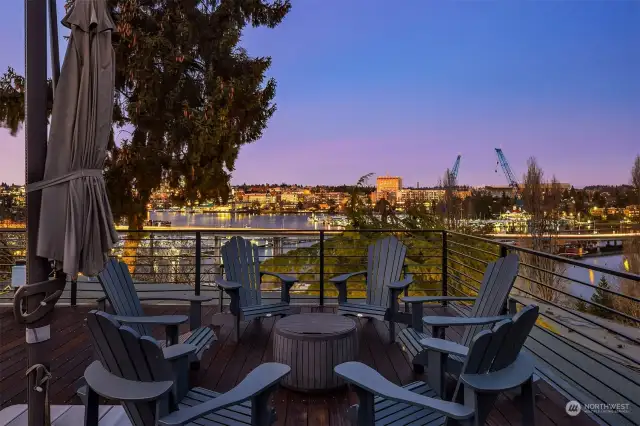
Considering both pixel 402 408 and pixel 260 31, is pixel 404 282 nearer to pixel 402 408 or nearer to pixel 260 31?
pixel 402 408

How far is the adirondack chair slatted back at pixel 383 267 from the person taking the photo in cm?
428

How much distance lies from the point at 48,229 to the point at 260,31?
1039 centimetres

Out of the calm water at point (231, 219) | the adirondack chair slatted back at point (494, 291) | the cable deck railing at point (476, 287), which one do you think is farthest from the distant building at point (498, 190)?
the adirondack chair slatted back at point (494, 291)

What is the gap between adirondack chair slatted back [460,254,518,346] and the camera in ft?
9.46

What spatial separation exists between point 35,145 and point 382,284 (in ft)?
11.1

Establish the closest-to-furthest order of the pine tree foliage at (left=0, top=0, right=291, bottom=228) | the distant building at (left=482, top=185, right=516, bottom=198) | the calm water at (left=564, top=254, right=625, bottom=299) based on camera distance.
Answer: the pine tree foliage at (left=0, top=0, right=291, bottom=228) < the calm water at (left=564, top=254, right=625, bottom=299) < the distant building at (left=482, top=185, right=516, bottom=198)

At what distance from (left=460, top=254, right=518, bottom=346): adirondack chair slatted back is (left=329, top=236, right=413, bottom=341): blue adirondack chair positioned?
823mm

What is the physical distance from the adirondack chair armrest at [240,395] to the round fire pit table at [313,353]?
1005 mm

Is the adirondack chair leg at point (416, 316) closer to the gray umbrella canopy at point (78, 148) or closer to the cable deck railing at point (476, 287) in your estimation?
the cable deck railing at point (476, 287)

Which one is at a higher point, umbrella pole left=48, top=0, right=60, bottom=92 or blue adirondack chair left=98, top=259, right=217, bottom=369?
umbrella pole left=48, top=0, right=60, bottom=92

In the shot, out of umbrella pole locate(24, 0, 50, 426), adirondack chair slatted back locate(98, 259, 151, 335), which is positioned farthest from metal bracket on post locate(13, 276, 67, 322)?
adirondack chair slatted back locate(98, 259, 151, 335)

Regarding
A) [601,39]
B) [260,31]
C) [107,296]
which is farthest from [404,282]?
[601,39]

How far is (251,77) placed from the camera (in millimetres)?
9758
